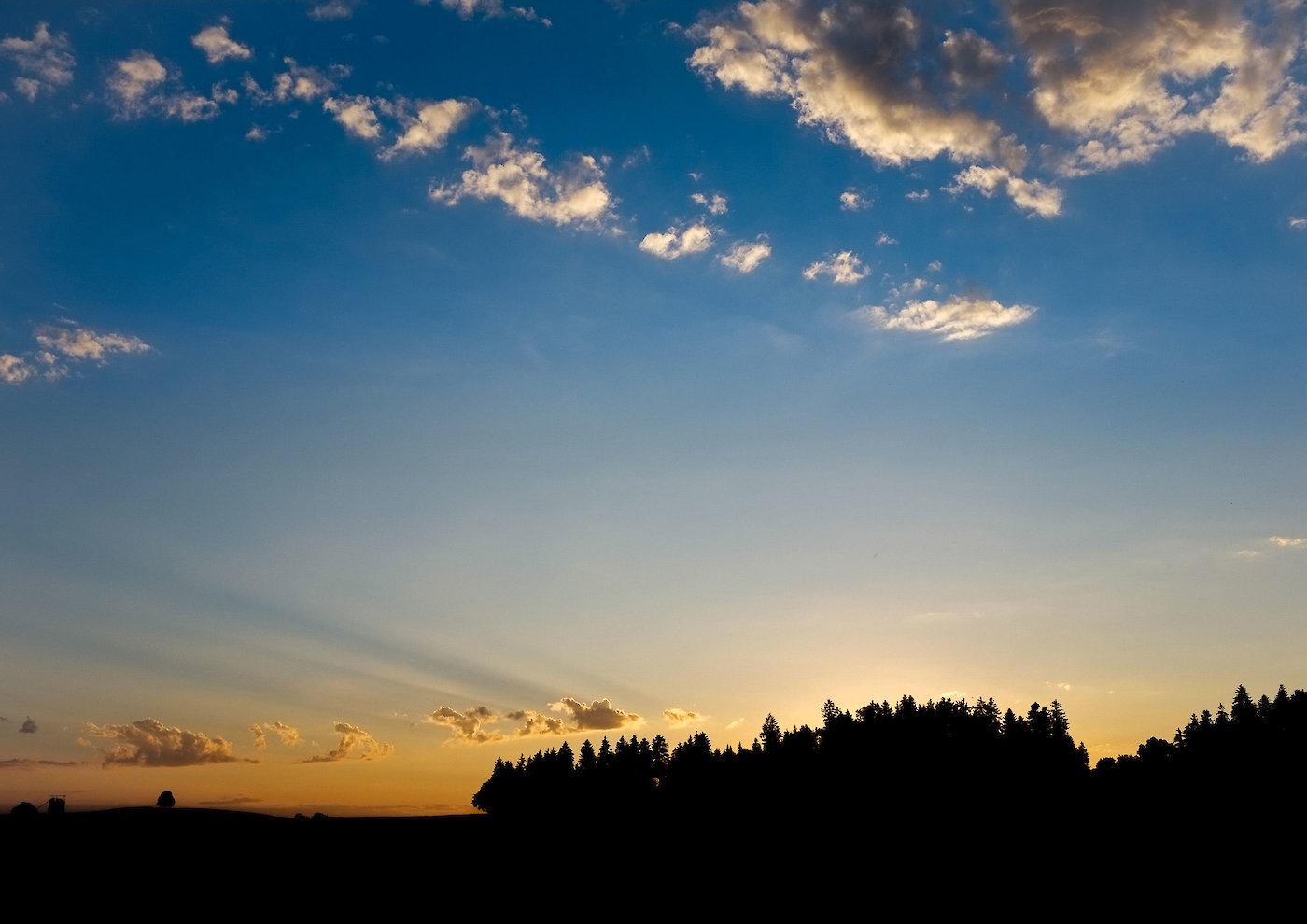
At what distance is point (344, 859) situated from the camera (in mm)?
98188

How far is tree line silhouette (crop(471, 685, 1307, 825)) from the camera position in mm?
138750

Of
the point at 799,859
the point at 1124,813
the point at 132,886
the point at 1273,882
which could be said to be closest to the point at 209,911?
the point at 132,886

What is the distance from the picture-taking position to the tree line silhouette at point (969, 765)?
138750 millimetres

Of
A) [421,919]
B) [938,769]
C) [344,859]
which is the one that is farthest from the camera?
[938,769]

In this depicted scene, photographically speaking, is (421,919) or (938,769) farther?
(938,769)

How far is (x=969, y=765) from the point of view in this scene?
15325 cm

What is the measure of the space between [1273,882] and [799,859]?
182 feet

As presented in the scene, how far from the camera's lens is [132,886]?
260 ft

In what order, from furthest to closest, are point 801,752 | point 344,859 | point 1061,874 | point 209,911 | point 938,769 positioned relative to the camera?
1. point 801,752
2. point 938,769
3. point 1061,874
4. point 344,859
5. point 209,911

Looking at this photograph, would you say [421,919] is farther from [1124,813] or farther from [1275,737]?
[1275,737]

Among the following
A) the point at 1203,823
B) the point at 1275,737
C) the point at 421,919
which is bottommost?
the point at 421,919

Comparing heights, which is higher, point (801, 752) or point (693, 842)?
point (801, 752)

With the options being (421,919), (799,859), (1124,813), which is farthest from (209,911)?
(1124,813)

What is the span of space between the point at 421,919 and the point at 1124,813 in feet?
343
